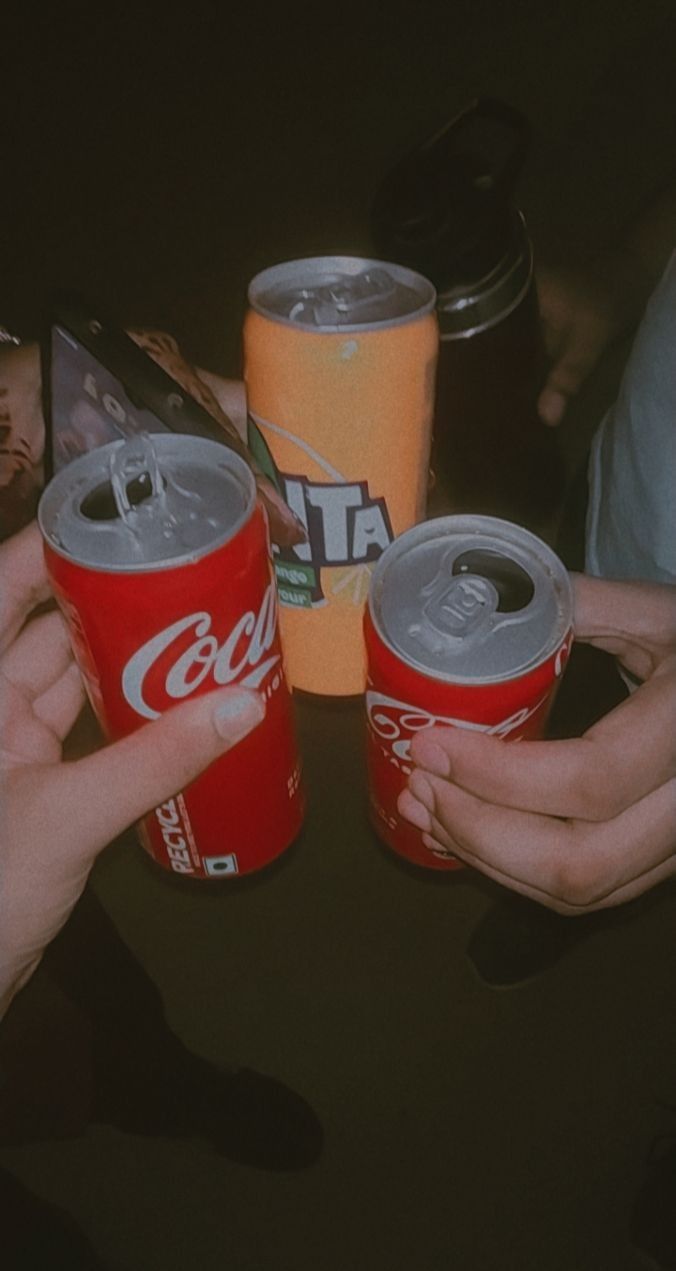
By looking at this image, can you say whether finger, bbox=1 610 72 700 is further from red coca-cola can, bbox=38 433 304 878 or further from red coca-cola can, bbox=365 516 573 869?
red coca-cola can, bbox=365 516 573 869

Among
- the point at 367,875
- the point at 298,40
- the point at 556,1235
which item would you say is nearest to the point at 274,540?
the point at 367,875

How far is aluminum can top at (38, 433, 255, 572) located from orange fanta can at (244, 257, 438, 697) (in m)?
0.08

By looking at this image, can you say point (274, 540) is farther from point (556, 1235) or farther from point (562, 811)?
point (556, 1235)

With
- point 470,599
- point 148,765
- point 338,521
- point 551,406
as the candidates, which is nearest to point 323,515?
point 338,521

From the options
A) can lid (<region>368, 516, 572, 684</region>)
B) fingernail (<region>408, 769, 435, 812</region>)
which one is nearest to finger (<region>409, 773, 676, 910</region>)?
fingernail (<region>408, 769, 435, 812</region>)

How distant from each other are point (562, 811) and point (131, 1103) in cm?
71

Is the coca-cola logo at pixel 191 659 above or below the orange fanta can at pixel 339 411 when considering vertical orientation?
below

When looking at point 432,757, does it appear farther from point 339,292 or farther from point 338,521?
point 339,292

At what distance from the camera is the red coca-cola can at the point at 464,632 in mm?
645

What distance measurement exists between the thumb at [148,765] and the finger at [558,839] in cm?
16

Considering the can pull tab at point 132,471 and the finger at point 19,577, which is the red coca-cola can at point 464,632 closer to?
the can pull tab at point 132,471

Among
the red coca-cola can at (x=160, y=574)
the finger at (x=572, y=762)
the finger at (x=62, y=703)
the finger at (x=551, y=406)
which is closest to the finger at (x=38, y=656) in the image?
the finger at (x=62, y=703)

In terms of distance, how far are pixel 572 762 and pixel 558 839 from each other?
8 centimetres

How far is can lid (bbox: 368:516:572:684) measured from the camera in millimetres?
651
